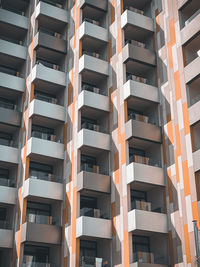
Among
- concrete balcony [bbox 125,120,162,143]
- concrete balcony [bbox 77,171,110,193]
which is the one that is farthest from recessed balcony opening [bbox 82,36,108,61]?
concrete balcony [bbox 77,171,110,193]

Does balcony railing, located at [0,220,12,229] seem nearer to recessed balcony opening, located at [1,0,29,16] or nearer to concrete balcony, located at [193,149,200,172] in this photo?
concrete balcony, located at [193,149,200,172]

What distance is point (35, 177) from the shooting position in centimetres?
4150

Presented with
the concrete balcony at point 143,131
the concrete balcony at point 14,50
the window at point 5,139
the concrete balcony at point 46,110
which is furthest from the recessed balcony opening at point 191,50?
the window at point 5,139

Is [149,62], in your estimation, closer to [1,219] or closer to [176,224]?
[176,224]

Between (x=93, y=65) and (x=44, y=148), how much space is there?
9.96 m

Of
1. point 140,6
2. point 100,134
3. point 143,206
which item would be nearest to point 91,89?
point 100,134

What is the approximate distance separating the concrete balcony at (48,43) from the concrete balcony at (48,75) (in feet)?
8.69

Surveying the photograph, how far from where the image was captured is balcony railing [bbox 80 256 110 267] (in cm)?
3594

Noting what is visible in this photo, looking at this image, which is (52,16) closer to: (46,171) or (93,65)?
(93,65)

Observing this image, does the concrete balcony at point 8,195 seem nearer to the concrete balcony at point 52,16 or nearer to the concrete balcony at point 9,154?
the concrete balcony at point 9,154

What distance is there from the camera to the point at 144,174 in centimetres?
3778

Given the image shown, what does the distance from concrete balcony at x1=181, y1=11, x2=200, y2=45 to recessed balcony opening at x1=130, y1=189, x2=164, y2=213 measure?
13020 millimetres

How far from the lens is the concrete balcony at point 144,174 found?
37.4 meters

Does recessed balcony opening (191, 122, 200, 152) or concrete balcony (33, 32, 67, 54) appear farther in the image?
concrete balcony (33, 32, 67, 54)
